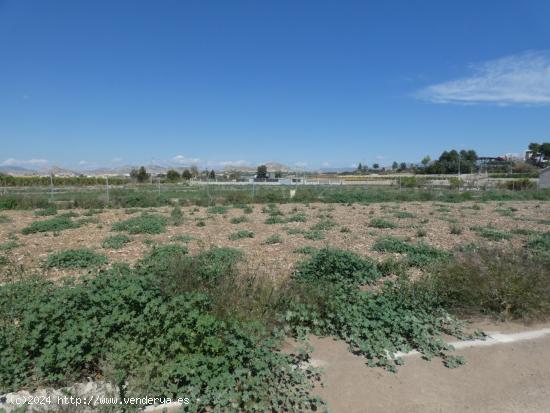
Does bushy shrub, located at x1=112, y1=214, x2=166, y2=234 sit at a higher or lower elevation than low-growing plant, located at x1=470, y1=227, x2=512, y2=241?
higher

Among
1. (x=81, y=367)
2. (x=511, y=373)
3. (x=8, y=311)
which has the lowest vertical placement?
(x=511, y=373)

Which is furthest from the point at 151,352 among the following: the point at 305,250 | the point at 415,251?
the point at 415,251

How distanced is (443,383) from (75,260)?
21.6 ft

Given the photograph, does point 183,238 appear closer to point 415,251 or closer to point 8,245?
point 8,245

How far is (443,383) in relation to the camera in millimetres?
3303

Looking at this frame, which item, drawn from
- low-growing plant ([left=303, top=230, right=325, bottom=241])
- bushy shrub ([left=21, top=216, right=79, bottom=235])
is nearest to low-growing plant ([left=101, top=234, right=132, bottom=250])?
bushy shrub ([left=21, top=216, right=79, bottom=235])

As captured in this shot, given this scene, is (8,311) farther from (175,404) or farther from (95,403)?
(175,404)

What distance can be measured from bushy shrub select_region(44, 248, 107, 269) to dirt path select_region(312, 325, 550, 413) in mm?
5027

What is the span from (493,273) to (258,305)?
3.21m

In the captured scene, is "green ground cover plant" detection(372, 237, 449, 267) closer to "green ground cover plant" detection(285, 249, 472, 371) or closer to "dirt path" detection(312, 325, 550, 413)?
"green ground cover plant" detection(285, 249, 472, 371)

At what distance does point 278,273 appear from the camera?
6215mm

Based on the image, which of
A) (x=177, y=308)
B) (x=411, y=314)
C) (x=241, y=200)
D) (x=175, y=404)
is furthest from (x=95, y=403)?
(x=241, y=200)

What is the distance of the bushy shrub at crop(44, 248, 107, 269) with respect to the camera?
274 inches

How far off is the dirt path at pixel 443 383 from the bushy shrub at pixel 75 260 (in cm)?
503
